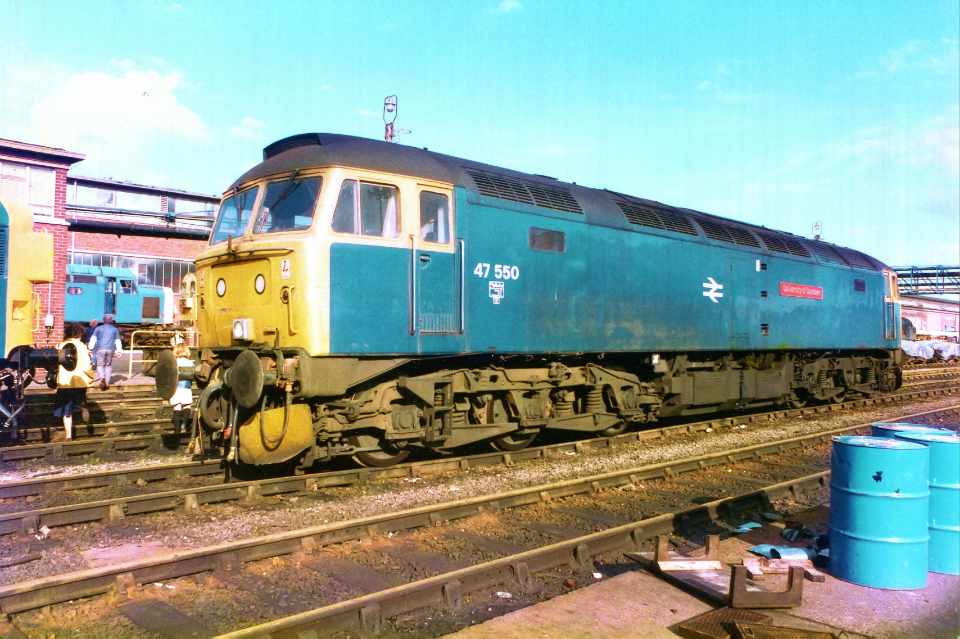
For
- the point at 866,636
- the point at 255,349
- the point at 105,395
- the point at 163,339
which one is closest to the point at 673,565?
the point at 866,636

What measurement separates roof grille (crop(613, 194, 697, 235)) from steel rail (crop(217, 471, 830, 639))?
18.2 feet

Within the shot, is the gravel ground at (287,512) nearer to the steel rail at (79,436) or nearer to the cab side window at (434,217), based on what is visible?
the cab side window at (434,217)

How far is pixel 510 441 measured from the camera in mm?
10305

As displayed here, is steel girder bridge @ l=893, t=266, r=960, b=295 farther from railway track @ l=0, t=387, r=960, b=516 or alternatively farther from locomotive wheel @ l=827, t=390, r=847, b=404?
railway track @ l=0, t=387, r=960, b=516

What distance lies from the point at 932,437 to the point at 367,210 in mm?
5783

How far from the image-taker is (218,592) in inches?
201

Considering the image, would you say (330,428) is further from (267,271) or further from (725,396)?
(725,396)

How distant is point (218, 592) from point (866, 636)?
13.7 feet

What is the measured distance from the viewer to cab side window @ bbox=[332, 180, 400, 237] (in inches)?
312

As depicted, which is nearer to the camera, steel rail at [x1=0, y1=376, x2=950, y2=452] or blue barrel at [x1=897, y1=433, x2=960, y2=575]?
blue barrel at [x1=897, y1=433, x2=960, y2=575]

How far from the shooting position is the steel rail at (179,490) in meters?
6.56

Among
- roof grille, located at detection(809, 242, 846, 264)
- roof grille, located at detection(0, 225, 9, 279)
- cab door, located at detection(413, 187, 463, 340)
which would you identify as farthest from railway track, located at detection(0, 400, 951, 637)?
roof grille, located at detection(809, 242, 846, 264)

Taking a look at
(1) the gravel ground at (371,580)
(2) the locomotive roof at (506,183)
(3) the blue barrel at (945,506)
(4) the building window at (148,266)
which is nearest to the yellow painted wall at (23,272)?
(2) the locomotive roof at (506,183)

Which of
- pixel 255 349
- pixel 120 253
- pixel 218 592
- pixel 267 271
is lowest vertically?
pixel 218 592
